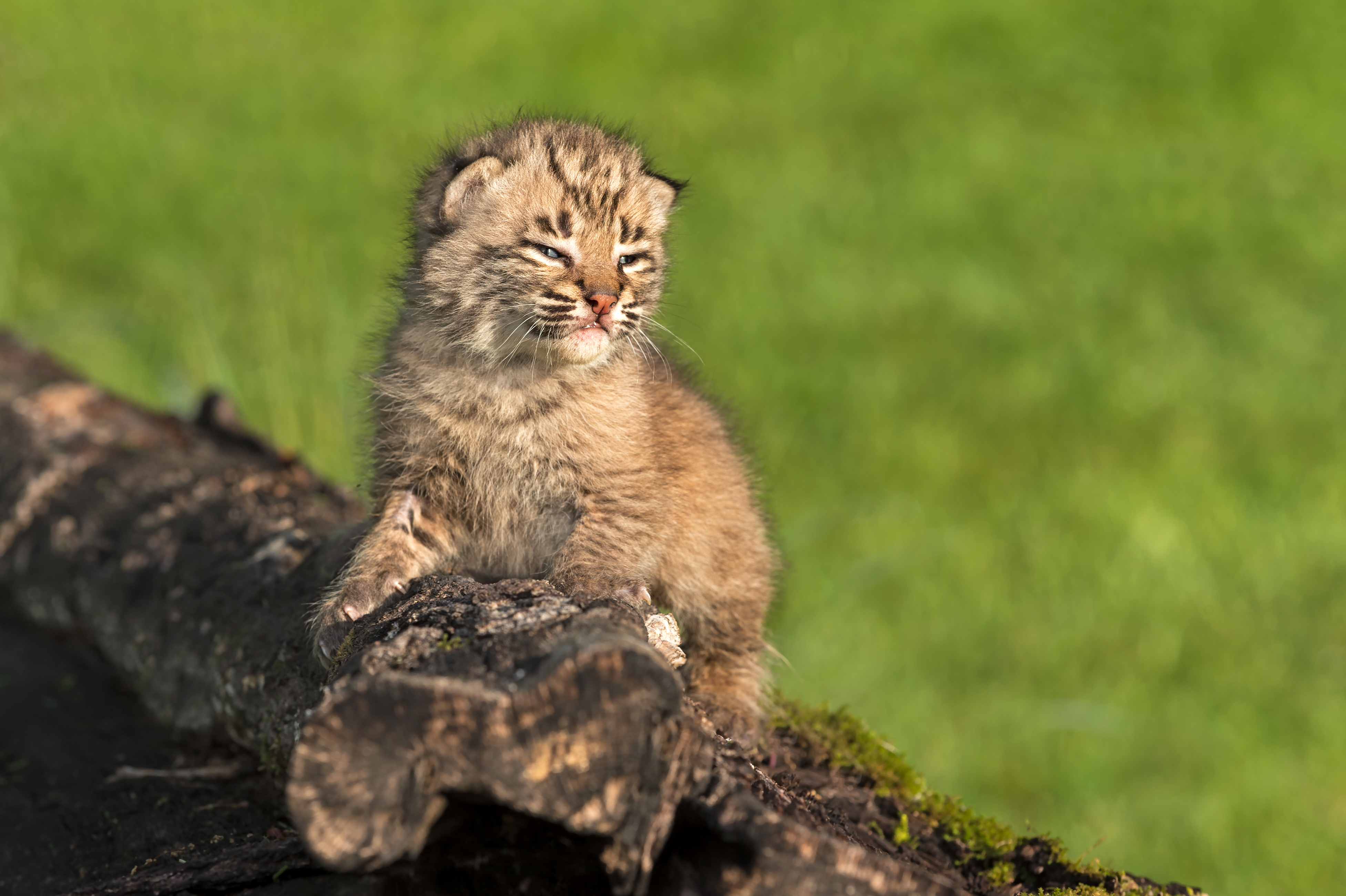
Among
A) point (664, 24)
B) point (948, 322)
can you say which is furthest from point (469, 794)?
point (664, 24)

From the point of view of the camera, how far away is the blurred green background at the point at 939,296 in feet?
25.1

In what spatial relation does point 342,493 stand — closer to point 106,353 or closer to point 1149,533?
point 106,353

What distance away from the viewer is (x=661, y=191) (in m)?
4.60

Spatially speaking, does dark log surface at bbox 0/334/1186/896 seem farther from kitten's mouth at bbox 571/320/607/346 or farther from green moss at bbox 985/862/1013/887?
kitten's mouth at bbox 571/320/607/346

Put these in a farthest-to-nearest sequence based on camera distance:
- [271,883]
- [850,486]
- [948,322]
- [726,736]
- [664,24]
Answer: [664,24], [948,322], [850,486], [726,736], [271,883]

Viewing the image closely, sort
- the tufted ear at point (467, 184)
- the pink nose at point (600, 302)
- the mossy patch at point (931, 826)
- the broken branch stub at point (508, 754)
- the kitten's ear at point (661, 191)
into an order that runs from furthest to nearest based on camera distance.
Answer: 1. the kitten's ear at point (661, 191)
2. the tufted ear at point (467, 184)
3. the pink nose at point (600, 302)
4. the mossy patch at point (931, 826)
5. the broken branch stub at point (508, 754)

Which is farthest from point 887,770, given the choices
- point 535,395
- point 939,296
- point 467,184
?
point 939,296

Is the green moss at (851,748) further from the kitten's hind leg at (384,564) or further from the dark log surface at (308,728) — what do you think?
the kitten's hind leg at (384,564)

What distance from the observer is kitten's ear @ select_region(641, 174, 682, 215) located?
4508 millimetres

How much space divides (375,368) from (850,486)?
17.9ft

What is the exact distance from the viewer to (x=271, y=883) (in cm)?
300

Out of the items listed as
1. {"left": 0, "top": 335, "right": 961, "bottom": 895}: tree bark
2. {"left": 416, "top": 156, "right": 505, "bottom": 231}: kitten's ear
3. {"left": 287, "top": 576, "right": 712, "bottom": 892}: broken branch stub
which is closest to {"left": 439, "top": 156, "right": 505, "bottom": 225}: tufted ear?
{"left": 416, "top": 156, "right": 505, "bottom": 231}: kitten's ear

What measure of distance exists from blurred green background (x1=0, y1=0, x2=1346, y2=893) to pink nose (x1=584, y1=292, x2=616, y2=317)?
91 cm

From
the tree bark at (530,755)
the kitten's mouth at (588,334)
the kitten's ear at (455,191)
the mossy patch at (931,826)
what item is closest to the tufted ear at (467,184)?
the kitten's ear at (455,191)
